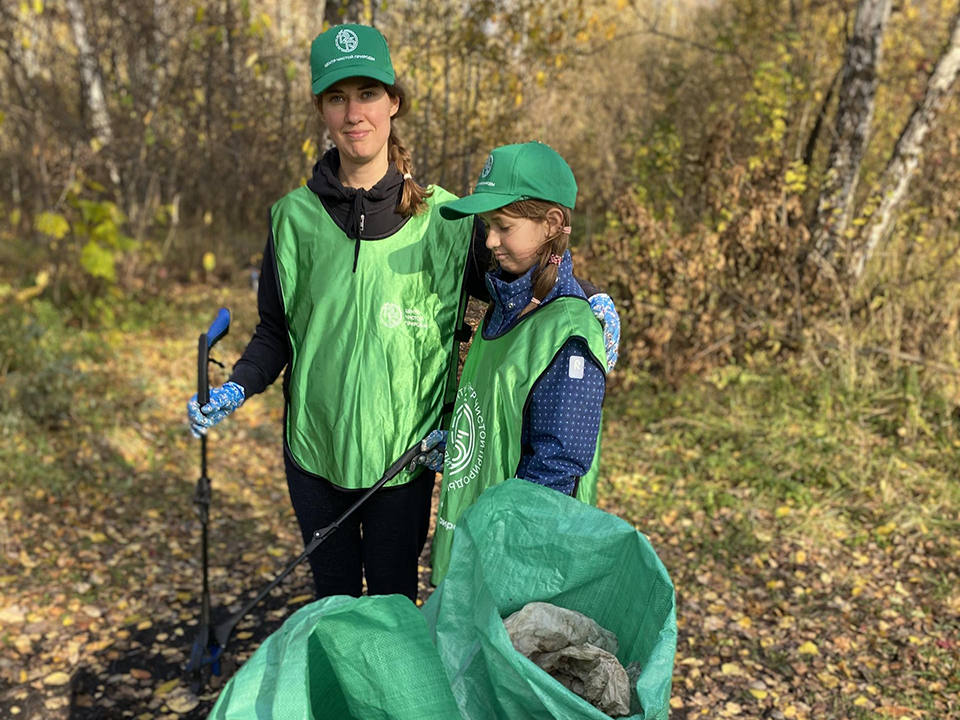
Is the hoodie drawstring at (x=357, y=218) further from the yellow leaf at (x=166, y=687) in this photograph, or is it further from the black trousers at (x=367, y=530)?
the yellow leaf at (x=166, y=687)

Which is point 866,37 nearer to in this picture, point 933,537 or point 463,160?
point 463,160

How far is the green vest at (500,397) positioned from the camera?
5.43 ft

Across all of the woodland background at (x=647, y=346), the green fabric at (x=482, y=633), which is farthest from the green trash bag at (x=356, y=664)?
the woodland background at (x=647, y=346)

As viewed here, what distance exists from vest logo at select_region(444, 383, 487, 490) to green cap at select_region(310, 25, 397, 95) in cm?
77

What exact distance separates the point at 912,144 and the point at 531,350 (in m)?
→ 4.83

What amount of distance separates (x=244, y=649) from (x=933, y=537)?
3138 millimetres

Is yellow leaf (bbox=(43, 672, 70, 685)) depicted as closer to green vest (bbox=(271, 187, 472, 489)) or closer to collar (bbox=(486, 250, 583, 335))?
green vest (bbox=(271, 187, 472, 489))

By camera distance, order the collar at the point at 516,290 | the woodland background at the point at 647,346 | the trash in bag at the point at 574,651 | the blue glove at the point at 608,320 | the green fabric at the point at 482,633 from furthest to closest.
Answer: the woodland background at the point at 647,346
the blue glove at the point at 608,320
the collar at the point at 516,290
the trash in bag at the point at 574,651
the green fabric at the point at 482,633

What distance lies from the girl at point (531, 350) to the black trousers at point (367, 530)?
41cm

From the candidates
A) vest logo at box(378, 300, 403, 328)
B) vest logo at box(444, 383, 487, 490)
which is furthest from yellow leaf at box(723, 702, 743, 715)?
vest logo at box(378, 300, 403, 328)

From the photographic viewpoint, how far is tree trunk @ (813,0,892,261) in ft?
17.7

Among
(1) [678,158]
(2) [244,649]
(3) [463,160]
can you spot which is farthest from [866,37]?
(2) [244,649]

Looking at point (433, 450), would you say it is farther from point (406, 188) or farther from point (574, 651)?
point (574, 651)

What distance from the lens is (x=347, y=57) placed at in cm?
193
